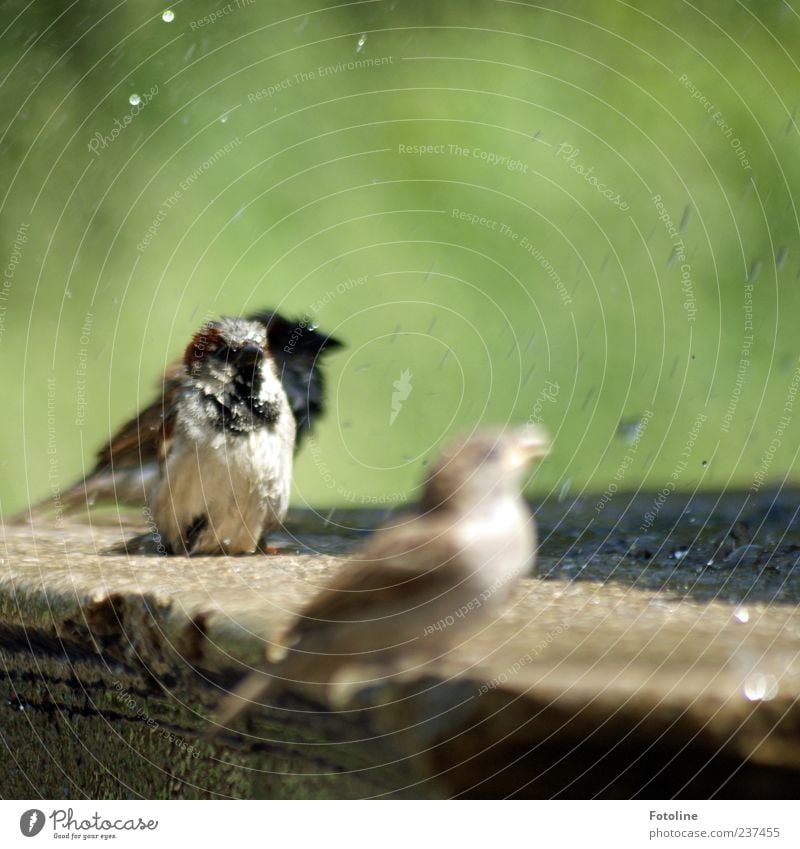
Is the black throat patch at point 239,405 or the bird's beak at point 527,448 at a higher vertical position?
the black throat patch at point 239,405

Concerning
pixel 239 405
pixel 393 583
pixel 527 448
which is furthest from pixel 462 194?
pixel 393 583

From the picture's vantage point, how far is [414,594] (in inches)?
24.8

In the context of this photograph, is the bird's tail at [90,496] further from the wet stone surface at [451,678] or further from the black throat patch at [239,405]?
the black throat patch at [239,405]

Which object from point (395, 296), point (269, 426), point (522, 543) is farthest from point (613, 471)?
point (522, 543)

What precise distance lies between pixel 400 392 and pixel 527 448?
0.51m

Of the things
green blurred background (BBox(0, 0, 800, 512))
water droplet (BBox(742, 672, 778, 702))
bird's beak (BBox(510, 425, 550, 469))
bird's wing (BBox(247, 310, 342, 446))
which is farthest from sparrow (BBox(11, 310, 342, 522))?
water droplet (BBox(742, 672, 778, 702))

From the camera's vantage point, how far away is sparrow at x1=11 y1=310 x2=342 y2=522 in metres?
1.05

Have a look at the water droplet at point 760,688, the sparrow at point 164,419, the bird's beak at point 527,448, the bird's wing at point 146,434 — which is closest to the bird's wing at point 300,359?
the sparrow at point 164,419

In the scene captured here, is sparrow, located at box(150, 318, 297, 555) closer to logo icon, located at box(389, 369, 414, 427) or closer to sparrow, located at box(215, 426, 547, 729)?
logo icon, located at box(389, 369, 414, 427)

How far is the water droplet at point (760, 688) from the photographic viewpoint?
0.50 metres

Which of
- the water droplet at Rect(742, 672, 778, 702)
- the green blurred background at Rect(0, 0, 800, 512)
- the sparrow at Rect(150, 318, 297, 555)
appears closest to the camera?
the water droplet at Rect(742, 672, 778, 702)
